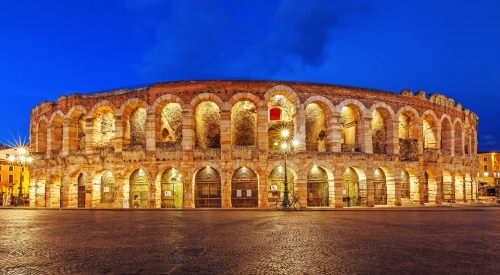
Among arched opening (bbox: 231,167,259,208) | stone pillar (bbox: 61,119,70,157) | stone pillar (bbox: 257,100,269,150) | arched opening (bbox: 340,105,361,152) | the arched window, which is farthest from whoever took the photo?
the arched window

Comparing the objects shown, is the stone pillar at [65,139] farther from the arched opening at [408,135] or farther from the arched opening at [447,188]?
the arched opening at [447,188]

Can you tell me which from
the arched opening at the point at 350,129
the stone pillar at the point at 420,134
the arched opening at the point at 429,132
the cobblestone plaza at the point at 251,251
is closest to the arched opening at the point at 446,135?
the arched opening at the point at 429,132

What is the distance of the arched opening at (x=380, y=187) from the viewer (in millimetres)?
28234

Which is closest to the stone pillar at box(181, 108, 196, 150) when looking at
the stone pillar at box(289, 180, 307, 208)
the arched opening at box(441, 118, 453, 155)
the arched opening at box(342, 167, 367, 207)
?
the stone pillar at box(289, 180, 307, 208)

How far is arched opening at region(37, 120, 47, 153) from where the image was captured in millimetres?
32031

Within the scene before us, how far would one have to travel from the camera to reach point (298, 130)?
2584 cm

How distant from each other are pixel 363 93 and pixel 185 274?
79.0ft

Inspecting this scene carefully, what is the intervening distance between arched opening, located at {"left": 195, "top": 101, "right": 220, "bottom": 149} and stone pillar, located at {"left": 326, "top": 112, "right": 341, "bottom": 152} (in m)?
8.26

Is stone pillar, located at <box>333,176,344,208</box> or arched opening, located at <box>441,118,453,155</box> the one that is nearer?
stone pillar, located at <box>333,176,344,208</box>

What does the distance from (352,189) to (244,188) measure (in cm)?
835

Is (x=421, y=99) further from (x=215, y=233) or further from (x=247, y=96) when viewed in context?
(x=215, y=233)

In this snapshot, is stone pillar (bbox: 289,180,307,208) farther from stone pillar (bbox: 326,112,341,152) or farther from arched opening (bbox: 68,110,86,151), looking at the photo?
arched opening (bbox: 68,110,86,151)

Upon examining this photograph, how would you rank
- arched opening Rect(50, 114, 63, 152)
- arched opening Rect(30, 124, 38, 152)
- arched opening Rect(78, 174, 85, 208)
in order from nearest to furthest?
arched opening Rect(78, 174, 85, 208) < arched opening Rect(50, 114, 63, 152) < arched opening Rect(30, 124, 38, 152)

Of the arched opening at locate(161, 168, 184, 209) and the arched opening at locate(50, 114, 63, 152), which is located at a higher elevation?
the arched opening at locate(50, 114, 63, 152)
